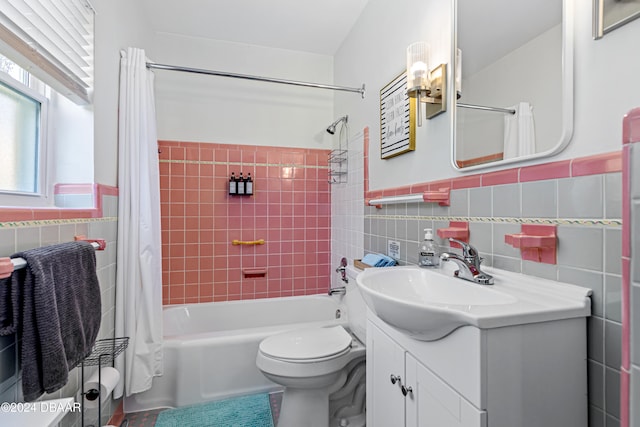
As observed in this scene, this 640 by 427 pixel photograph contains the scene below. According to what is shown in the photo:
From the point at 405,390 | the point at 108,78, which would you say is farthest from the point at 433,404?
the point at 108,78

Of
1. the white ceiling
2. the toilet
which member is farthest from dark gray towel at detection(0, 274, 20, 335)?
the white ceiling

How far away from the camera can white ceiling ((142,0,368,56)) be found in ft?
7.05

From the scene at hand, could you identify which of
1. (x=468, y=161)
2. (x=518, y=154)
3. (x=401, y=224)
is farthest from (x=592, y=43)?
(x=401, y=224)

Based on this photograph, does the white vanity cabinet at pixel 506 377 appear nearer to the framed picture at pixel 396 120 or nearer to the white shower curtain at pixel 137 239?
the framed picture at pixel 396 120

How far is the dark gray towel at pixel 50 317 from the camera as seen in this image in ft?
2.89

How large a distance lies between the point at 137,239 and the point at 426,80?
174cm

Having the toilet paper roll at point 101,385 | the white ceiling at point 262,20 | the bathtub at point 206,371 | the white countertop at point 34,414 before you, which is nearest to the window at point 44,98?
the white countertop at point 34,414

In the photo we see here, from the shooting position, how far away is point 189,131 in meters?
2.54

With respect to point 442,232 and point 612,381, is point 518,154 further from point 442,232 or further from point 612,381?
point 612,381

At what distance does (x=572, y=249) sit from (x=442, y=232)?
1.57 feet

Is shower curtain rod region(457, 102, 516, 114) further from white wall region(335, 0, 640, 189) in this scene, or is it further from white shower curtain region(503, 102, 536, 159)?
white wall region(335, 0, 640, 189)

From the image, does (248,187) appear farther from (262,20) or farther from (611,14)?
(611,14)

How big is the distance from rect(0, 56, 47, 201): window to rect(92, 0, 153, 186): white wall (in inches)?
7.9

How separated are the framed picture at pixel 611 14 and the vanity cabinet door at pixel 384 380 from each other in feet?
3.45
